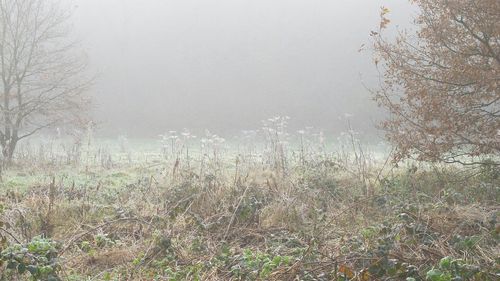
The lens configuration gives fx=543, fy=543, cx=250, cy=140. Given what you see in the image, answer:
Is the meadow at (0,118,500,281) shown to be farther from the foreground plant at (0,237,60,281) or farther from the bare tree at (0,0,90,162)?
the bare tree at (0,0,90,162)

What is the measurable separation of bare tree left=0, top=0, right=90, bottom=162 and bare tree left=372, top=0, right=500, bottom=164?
11.0m

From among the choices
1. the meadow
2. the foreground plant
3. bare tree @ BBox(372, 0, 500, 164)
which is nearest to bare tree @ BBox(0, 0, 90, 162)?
the meadow

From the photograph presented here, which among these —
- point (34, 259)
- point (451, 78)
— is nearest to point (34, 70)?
point (451, 78)

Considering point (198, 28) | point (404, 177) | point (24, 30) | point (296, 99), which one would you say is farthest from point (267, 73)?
point (404, 177)

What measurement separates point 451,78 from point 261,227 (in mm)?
4225

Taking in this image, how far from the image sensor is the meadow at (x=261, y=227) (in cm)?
449

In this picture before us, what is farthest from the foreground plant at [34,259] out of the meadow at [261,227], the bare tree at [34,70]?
the bare tree at [34,70]

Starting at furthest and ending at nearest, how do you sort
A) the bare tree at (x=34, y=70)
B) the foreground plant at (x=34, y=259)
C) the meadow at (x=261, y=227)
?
the bare tree at (x=34, y=70)
the meadow at (x=261, y=227)
the foreground plant at (x=34, y=259)

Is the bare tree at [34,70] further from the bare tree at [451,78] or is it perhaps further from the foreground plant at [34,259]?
the foreground plant at [34,259]

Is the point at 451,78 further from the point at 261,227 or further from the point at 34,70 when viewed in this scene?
the point at 34,70

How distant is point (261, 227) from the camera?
6.82m

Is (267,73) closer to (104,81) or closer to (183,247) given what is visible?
(104,81)

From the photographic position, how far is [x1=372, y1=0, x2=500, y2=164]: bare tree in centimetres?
838

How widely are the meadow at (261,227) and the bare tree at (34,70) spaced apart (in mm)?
6611
